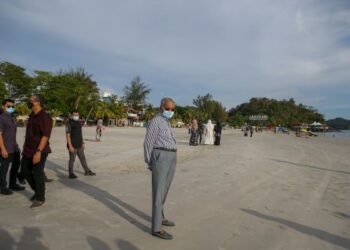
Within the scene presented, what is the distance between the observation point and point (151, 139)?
4680mm

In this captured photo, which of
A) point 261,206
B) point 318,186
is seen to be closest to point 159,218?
point 261,206

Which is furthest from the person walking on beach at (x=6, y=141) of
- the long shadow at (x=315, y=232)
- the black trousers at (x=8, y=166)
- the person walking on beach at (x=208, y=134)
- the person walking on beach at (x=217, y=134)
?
the person walking on beach at (x=208, y=134)

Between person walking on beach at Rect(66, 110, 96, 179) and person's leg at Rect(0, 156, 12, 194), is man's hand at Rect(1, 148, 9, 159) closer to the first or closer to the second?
person's leg at Rect(0, 156, 12, 194)

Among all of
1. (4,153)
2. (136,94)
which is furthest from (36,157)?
(136,94)

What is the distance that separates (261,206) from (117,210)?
2.52m

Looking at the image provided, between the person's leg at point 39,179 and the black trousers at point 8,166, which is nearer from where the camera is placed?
the person's leg at point 39,179

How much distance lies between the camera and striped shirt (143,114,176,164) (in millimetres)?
4676

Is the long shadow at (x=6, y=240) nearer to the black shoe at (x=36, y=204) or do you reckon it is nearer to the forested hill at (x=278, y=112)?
the black shoe at (x=36, y=204)

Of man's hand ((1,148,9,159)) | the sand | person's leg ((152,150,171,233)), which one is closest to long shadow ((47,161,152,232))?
the sand

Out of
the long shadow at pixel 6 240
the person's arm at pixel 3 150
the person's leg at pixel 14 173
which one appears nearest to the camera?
the long shadow at pixel 6 240

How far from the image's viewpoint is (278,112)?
138 m

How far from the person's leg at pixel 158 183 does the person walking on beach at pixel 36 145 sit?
2198mm

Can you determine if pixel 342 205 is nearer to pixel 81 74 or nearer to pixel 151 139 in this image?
pixel 151 139

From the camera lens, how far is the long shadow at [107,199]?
5404 mm
